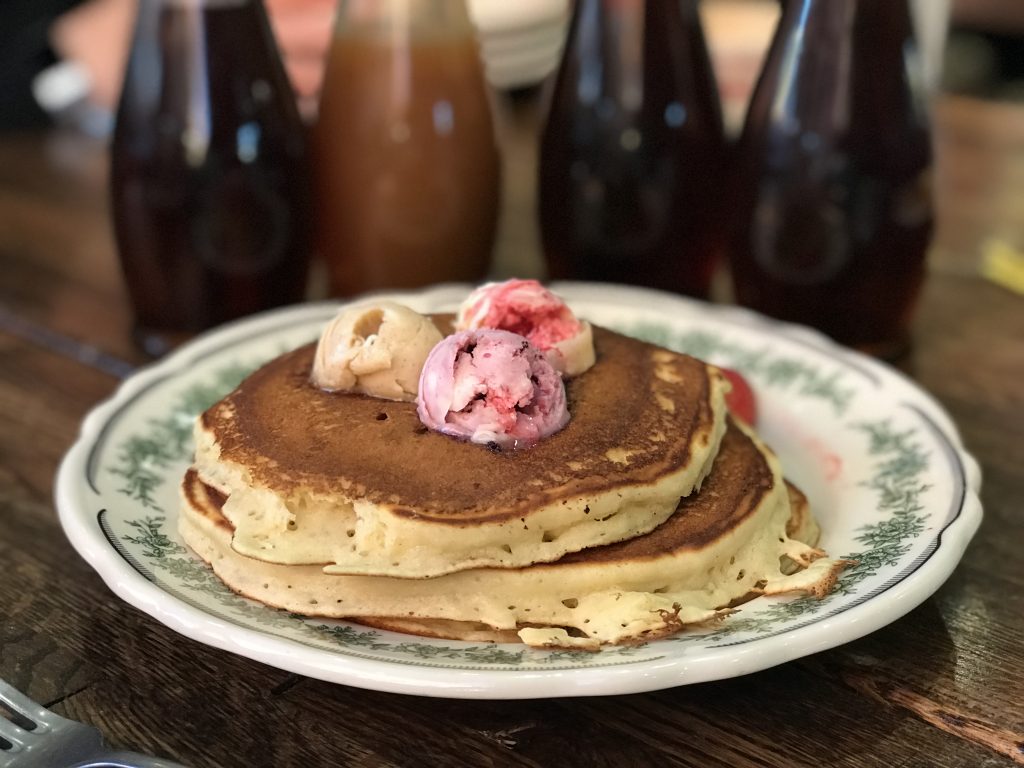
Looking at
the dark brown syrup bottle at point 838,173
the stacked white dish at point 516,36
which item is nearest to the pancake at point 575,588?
the dark brown syrup bottle at point 838,173

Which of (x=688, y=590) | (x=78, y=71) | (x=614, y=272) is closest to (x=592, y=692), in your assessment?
(x=688, y=590)

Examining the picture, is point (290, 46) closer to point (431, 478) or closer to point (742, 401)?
point (742, 401)

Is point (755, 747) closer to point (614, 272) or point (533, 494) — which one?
point (533, 494)

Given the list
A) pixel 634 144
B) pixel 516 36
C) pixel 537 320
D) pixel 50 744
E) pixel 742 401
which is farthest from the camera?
pixel 516 36

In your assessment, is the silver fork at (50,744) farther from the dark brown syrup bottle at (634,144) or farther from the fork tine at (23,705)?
→ the dark brown syrup bottle at (634,144)

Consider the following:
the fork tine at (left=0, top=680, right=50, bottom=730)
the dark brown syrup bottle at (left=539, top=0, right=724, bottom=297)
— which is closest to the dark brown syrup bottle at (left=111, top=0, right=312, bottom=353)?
the dark brown syrup bottle at (left=539, top=0, right=724, bottom=297)

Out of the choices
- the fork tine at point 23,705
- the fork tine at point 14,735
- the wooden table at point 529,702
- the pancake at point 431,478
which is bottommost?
the wooden table at point 529,702

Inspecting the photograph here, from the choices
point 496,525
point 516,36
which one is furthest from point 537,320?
point 516,36
